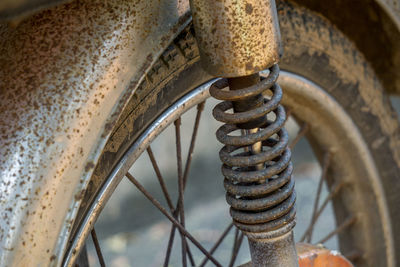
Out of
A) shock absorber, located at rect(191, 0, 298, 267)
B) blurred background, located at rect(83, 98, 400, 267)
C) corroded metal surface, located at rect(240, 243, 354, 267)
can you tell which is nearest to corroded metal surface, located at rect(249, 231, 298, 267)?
shock absorber, located at rect(191, 0, 298, 267)

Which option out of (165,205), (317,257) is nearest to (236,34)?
(317,257)

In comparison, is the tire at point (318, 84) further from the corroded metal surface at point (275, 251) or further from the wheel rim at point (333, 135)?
the corroded metal surface at point (275, 251)

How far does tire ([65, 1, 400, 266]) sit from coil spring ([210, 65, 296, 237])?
13 cm

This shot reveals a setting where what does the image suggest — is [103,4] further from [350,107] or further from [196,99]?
[350,107]

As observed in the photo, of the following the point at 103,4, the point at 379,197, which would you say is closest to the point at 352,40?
the point at 379,197

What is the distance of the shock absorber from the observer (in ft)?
1.84

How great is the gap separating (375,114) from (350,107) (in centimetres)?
7

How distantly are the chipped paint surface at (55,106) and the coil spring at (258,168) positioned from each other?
0.39 feet

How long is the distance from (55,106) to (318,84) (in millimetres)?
571

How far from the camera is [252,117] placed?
60 centimetres

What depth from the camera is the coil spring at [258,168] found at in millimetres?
605

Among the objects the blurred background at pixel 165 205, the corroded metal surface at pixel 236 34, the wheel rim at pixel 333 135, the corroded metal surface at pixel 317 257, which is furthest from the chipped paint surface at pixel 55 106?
the blurred background at pixel 165 205

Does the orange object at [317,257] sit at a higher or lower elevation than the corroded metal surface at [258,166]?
lower

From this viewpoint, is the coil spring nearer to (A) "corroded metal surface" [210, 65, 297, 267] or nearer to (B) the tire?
(A) "corroded metal surface" [210, 65, 297, 267]
